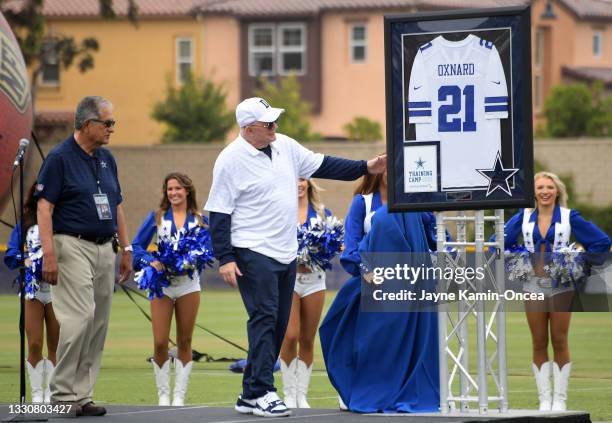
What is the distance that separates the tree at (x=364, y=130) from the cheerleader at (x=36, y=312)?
136 feet

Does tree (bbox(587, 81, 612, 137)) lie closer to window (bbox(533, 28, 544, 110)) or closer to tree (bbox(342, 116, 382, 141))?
tree (bbox(342, 116, 382, 141))

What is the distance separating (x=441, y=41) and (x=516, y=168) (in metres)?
0.95

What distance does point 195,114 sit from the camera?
54.8 meters

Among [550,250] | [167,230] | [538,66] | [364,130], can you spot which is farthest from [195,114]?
[550,250]

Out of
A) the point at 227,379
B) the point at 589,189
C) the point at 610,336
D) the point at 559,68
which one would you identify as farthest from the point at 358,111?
the point at 227,379

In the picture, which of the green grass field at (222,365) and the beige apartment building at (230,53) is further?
the beige apartment building at (230,53)

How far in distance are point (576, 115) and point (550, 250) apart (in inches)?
1663

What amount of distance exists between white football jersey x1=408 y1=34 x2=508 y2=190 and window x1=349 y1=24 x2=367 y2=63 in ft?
173

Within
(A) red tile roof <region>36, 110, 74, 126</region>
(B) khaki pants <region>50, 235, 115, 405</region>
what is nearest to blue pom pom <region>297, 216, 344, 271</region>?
(B) khaki pants <region>50, 235, 115, 405</region>

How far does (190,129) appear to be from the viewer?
5519cm

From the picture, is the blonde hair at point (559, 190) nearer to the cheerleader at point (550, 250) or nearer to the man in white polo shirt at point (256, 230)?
the cheerleader at point (550, 250)

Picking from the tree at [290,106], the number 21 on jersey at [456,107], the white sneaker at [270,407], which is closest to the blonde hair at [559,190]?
the number 21 on jersey at [456,107]

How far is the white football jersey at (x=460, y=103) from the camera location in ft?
31.2

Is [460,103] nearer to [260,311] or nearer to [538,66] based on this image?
[260,311]
